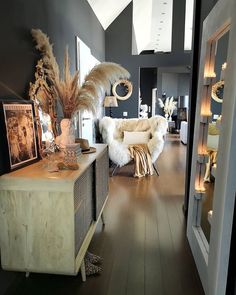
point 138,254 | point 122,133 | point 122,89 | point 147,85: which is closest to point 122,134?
point 122,133

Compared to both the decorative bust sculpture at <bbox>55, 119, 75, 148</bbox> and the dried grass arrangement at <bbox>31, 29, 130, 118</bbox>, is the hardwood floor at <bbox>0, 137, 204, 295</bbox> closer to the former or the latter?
the decorative bust sculpture at <bbox>55, 119, 75, 148</bbox>

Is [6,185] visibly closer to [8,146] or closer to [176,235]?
[8,146]

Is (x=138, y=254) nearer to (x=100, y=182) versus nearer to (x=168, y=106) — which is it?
(x=100, y=182)

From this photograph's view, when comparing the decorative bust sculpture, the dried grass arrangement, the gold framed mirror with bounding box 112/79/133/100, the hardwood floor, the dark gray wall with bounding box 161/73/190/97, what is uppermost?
the dark gray wall with bounding box 161/73/190/97

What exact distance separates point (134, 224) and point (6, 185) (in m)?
1.51

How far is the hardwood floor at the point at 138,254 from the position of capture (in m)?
1.71

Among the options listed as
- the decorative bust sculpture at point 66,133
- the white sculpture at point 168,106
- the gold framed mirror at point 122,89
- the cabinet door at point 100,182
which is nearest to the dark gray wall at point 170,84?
the white sculpture at point 168,106

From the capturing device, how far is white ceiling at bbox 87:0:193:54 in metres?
5.00

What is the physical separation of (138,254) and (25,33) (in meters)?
1.98

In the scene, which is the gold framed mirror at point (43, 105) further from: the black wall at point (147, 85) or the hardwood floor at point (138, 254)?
the black wall at point (147, 85)

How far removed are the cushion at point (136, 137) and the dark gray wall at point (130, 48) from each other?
1960 mm

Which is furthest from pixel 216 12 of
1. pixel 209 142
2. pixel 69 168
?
pixel 69 168

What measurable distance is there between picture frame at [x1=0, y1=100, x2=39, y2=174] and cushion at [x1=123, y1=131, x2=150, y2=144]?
9.78 feet

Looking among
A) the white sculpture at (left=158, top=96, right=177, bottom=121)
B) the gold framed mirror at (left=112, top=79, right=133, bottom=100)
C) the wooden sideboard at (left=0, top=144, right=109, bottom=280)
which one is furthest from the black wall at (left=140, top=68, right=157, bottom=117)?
the wooden sideboard at (left=0, top=144, right=109, bottom=280)
